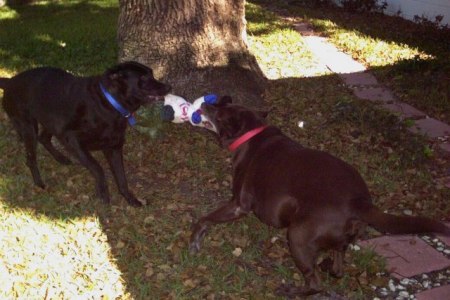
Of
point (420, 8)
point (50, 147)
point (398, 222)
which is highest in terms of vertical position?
point (398, 222)

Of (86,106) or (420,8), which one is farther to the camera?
(420,8)

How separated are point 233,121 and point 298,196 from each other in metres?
0.89

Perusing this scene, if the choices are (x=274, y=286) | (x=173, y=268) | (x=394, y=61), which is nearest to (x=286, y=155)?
(x=274, y=286)

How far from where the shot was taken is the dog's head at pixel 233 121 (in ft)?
13.0

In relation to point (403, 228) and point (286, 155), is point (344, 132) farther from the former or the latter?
point (403, 228)

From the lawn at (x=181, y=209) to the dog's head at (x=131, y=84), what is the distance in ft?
3.28

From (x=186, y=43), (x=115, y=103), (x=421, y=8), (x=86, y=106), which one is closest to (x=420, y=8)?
(x=421, y=8)

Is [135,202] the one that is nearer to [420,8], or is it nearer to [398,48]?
[398,48]

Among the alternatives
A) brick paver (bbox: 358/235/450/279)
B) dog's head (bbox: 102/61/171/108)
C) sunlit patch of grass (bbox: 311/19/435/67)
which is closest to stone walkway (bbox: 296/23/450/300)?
brick paver (bbox: 358/235/450/279)

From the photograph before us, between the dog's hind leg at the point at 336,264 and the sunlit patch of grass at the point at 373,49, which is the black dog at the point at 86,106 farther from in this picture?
the sunlit patch of grass at the point at 373,49

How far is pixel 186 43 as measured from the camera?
579 cm

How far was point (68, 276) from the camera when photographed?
3650mm

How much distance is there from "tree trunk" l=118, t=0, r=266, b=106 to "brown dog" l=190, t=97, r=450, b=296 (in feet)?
5.73

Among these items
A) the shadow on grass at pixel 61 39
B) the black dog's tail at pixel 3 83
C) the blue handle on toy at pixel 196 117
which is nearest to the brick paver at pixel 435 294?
the blue handle on toy at pixel 196 117
